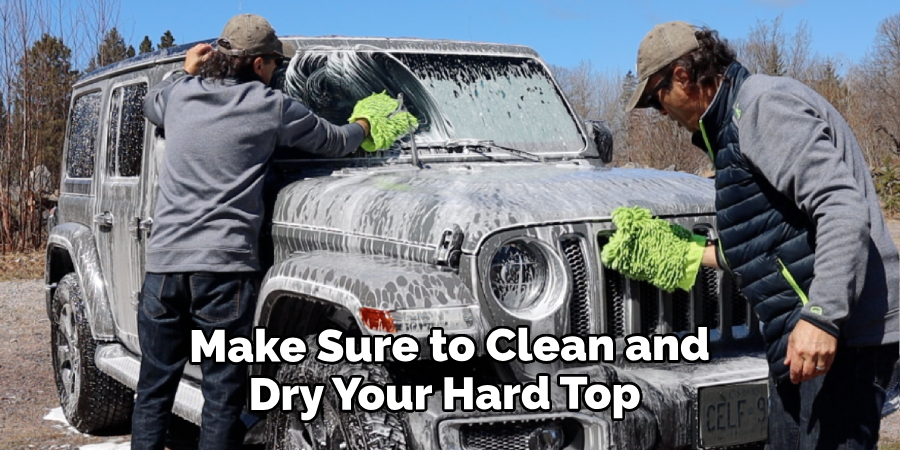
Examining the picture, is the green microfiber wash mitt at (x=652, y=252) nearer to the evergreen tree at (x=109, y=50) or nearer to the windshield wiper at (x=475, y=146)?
the windshield wiper at (x=475, y=146)

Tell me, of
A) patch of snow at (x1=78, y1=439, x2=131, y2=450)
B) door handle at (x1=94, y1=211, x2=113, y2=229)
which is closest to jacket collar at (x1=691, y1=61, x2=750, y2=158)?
door handle at (x1=94, y1=211, x2=113, y2=229)

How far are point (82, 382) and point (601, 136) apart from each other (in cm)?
317

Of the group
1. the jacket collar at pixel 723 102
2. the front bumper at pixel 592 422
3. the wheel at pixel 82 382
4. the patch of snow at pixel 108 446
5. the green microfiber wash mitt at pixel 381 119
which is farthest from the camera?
the wheel at pixel 82 382

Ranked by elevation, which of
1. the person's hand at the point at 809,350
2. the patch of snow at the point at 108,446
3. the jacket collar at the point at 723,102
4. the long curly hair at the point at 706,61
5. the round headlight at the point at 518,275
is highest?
the long curly hair at the point at 706,61

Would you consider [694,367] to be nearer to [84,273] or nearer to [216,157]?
[216,157]

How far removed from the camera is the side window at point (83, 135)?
593 centimetres

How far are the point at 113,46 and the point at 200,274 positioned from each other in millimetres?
14953

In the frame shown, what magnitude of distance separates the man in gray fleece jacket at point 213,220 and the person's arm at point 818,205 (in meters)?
1.99

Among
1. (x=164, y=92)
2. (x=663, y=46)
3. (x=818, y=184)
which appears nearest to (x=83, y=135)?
(x=164, y=92)

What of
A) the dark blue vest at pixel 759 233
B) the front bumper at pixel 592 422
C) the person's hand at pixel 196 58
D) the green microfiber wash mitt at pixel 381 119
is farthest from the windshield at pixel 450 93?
the dark blue vest at pixel 759 233

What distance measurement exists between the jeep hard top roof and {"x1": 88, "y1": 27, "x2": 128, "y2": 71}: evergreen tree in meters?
10.7

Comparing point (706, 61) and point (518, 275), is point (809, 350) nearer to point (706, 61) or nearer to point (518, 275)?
point (706, 61)

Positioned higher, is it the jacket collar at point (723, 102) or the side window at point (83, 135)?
the side window at point (83, 135)

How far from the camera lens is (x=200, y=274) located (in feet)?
12.5
